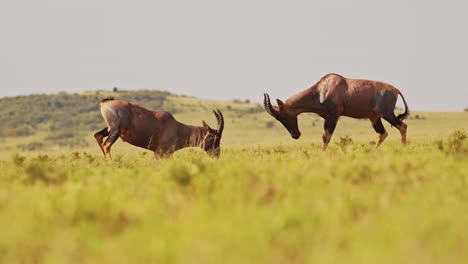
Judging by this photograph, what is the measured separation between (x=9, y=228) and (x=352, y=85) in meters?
13.5

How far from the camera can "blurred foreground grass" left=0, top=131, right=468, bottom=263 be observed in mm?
3637

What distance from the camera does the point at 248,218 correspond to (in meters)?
4.43

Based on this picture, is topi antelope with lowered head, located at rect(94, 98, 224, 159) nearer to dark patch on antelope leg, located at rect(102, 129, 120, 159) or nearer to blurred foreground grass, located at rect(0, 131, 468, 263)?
dark patch on antelope leg, located at rect(102, 129, 120, 159)

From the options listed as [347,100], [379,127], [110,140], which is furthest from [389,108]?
[110,140]

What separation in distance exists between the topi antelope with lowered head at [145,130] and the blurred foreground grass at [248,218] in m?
7.26

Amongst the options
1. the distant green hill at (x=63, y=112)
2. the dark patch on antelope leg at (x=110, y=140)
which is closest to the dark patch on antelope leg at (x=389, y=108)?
the dark patch on antelope leg at (x=110, y=140)

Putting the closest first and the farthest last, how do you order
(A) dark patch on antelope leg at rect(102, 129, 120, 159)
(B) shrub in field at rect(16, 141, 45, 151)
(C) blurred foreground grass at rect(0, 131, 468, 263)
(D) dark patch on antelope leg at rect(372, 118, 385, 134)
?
(C) blurred foreground grass at rect(0, 131, 468, 263), (A) dark patch on antelope leg at rect(102, 129, 120, 159), (D) dark patch on antelope leg at rect(372, 118, 385, 134), (B) shrub in field at rect(16, 141, 45, 151)

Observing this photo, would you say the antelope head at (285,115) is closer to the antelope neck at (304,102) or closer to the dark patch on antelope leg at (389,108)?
the antelope neck at (304,102)

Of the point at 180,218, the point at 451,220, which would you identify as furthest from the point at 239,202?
the point at 451,220

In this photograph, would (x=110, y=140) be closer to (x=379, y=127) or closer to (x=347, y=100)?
(x=347, y=100)

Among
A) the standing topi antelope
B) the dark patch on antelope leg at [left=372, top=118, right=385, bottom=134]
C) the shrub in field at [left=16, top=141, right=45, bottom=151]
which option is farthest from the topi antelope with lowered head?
the shrub in field at [left=16, top=141, right=45, bottom=151]

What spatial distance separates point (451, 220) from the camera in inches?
168

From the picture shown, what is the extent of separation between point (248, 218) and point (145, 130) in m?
10.7

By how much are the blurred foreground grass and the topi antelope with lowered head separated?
23.8 ft
